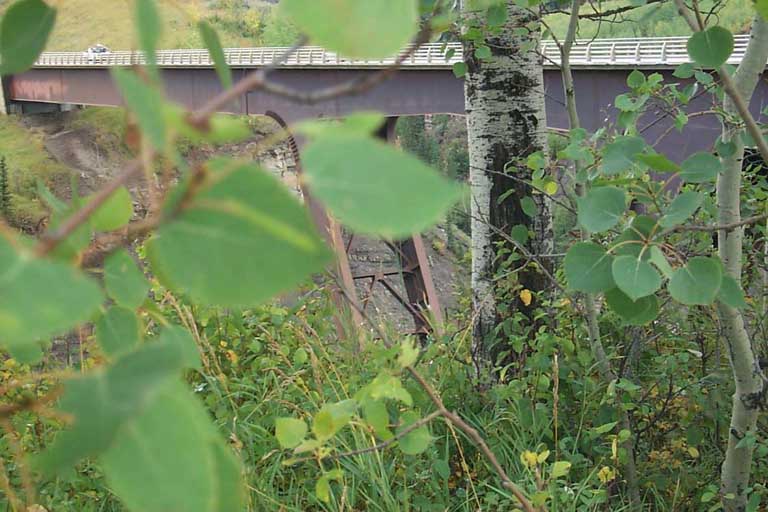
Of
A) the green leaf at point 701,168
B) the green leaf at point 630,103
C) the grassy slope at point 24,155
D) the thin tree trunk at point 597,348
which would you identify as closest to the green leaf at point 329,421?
the green leaf at point 701,168

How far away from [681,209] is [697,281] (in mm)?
120

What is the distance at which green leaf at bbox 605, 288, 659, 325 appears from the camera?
908mm

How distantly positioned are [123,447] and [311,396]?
196 centimetres

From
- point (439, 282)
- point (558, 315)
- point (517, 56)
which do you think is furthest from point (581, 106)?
point (439, 282)

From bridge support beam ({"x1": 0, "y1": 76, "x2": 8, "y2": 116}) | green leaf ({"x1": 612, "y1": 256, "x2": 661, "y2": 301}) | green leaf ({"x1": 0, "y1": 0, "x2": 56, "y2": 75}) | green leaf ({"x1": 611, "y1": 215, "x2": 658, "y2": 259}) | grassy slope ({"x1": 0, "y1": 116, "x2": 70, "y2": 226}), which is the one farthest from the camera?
bridge support beam ({"x1": 0, "y1": 76, "x2": 8, "y2": 116})

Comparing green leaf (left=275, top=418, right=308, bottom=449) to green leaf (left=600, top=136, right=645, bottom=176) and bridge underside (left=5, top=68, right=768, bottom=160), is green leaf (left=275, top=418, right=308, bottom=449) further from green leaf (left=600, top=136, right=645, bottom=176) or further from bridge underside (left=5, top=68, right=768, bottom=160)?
bridge underside (left=5, top=68, right=768, bottom=160)

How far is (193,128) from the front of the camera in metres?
0.29

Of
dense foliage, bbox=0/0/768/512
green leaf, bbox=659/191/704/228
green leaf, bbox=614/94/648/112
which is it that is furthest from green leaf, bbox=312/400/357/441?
green leaf, bbox=614/94/648/112

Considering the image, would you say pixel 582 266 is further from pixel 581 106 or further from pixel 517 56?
pixel 581 106

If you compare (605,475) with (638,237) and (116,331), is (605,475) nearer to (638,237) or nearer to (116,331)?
(638,237)

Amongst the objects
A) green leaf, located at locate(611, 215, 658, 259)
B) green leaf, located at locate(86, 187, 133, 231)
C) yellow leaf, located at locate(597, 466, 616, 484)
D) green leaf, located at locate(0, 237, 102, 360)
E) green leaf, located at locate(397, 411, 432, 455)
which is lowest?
yellow leaf, located at locate(597, 466, 616, 484)

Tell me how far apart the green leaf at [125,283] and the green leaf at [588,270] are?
477mm

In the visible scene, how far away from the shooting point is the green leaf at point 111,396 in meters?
0.28

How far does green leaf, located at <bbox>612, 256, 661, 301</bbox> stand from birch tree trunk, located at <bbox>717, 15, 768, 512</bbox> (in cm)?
84
